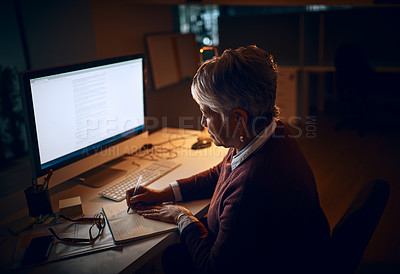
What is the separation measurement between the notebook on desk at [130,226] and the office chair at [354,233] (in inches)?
19.4

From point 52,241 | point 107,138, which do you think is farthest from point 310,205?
point 107,138

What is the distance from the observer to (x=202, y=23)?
17.3ft

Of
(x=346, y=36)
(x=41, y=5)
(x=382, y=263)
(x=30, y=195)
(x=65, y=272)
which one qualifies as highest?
(x=41, y=5)

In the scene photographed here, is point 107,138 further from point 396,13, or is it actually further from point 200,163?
point 396,13

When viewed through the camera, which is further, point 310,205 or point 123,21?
point 123,21

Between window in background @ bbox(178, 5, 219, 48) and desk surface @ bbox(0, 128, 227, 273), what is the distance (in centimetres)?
323

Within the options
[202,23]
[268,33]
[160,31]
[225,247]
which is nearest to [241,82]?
[225,247]

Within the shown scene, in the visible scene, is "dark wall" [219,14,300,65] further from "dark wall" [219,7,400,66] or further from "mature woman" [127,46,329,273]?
"mature woman" [127,46,329,273]

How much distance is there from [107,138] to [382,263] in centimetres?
167

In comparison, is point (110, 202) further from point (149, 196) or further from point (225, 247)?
point (225, 247)

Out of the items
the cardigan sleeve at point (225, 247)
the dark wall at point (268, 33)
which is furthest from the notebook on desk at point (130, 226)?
the dark wall at point (268, 33)

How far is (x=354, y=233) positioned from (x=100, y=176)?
1.04 m

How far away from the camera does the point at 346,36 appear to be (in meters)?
4.43

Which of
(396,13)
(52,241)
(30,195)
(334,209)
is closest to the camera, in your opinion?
(52,241)
